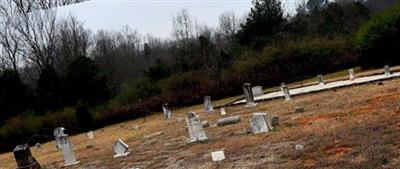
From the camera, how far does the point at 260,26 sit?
167ft

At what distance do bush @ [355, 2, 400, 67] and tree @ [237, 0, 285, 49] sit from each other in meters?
14.0

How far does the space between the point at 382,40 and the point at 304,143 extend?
26.4 meters

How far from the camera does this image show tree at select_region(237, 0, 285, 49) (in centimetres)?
4977

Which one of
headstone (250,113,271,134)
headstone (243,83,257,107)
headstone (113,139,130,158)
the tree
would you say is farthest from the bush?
headstone (113,139,130,158)

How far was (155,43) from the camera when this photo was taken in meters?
91.2

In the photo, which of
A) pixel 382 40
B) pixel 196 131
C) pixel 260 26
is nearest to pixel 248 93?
pixel 196 131

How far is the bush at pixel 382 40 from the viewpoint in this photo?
112 ft

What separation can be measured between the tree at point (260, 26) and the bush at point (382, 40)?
1402cm

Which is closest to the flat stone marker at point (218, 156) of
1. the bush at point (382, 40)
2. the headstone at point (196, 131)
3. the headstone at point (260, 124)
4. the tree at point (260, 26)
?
the headstone at point (260, 124)

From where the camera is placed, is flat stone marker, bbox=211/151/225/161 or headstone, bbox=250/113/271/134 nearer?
flat stone marker, bbox=211/151/225/161

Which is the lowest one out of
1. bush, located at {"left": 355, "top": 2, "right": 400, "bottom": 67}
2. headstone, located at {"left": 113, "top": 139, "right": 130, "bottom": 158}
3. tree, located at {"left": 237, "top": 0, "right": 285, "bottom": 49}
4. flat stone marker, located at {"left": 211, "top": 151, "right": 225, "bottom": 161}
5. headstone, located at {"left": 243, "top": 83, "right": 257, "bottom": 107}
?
flat stone marker, located at {"left": 211, "top": 151, "right": 225, "bottom": 161}

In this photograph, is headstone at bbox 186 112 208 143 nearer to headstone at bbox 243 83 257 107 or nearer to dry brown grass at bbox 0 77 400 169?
dry brown grass at bbox 0 77 400 169

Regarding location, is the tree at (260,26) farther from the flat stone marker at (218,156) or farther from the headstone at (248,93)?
the flat stone marker at (218,156)

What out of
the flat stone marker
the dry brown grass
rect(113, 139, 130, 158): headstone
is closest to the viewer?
the dry brown grass
